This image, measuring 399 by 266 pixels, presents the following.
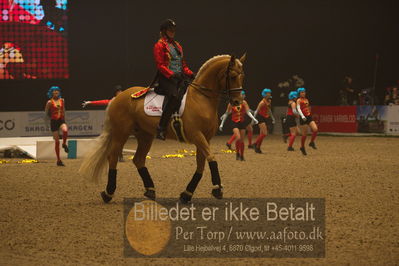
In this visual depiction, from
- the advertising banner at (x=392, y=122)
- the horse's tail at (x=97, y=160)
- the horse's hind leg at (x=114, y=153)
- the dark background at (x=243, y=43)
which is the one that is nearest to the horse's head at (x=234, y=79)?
the horse's hind leg at (x=114, y=153)

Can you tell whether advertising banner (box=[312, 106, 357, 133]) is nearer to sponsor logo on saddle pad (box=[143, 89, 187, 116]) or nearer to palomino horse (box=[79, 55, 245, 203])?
palomino horse (box=[79, 55, 245, 203])

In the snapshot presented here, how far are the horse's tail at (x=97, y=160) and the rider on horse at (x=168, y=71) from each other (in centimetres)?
92

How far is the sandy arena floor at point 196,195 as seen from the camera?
6133 mm

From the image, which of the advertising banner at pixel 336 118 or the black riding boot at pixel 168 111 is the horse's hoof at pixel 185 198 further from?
the advertising banner at pixel 336 118

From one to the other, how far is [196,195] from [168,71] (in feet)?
6.76

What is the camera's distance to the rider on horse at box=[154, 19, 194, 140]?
9.05 m

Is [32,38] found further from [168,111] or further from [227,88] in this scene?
[227,88]

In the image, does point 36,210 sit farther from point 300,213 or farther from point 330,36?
point 330,36

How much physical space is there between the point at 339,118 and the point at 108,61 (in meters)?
9.54

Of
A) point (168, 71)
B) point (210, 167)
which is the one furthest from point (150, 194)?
point (168, 71)

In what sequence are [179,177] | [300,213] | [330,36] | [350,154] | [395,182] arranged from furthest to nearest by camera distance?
[330,36]
[350,154]
[179,177]
[395,182]
[300,213]

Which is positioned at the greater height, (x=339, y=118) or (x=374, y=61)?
(x=374, y=61)

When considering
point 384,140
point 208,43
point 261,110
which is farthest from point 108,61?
point 384,140

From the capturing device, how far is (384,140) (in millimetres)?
23391
